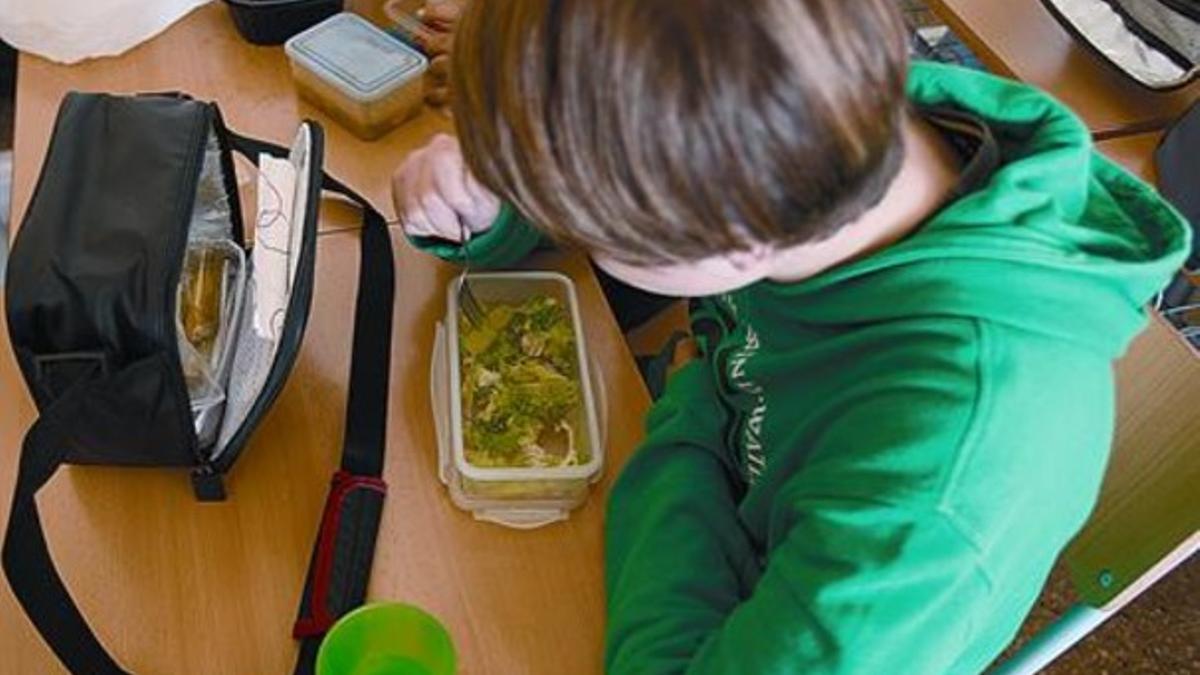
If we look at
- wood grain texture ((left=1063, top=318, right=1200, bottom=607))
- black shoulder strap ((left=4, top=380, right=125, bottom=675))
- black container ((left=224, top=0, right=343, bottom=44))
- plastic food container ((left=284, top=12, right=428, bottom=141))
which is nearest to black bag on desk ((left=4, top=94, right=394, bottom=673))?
black shoulder strap ((left=4, top=380, right=125, bottom=675))

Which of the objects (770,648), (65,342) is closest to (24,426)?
(65,342)

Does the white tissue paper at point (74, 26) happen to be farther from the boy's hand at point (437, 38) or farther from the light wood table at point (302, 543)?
the light wood table at point (302, 543)

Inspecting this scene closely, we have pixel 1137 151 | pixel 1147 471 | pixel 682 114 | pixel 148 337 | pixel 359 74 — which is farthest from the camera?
pixel 1137 151

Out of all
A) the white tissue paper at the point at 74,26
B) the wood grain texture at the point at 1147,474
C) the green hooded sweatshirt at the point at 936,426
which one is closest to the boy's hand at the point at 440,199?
the green hooded sweatshirt at the point at 936,426

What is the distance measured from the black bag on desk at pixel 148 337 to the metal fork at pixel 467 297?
6cm

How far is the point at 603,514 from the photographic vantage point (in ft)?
2.81

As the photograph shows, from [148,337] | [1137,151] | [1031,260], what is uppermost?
[1031,260]

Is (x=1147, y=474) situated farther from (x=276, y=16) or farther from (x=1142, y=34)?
(x=276, y=16)

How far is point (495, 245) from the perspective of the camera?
38.0 inches

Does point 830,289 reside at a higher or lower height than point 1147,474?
higher

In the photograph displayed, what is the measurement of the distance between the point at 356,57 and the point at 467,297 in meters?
0.30

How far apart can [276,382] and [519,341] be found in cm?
19

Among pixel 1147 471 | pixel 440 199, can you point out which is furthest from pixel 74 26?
pixel 1147 471

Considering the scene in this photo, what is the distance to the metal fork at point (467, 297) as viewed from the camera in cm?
95
